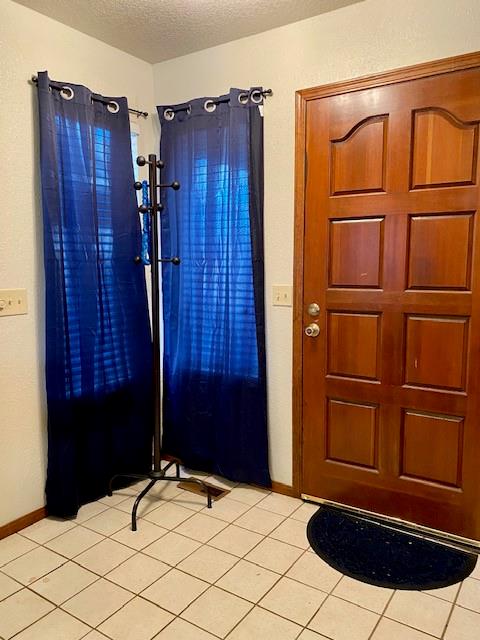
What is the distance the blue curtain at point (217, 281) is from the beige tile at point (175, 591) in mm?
803

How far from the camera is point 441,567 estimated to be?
195cm

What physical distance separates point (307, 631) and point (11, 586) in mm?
1153

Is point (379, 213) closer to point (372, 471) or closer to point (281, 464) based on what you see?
point (372, 471)

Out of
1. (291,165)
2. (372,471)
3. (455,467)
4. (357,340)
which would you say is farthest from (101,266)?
(455,467)

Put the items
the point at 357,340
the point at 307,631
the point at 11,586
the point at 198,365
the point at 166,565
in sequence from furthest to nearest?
the point at 198,365, the point at 357,340, the point at 166,565, the point at 11,586, the point at 307,631

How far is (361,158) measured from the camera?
2.20 m

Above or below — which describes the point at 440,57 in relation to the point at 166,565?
above

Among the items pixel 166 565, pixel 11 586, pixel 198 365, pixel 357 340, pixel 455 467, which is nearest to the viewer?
pixel 11 586

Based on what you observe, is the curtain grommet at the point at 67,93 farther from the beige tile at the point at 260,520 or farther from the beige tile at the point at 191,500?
the beige tile at the point at 260,520

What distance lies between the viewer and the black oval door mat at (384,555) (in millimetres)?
1884

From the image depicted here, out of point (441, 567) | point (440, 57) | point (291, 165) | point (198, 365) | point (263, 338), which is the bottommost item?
point (441, 567)

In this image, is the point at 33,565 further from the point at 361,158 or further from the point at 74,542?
the point at 361,158

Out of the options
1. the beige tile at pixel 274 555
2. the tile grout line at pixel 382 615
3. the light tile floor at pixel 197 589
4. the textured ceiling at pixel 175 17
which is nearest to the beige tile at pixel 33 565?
the light tile floor at pixel 197 589

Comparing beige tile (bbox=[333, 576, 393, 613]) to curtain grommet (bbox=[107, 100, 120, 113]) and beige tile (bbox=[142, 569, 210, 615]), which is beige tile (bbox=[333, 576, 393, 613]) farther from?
curtain grommet (bbox=[107, 100, 120, 113])
